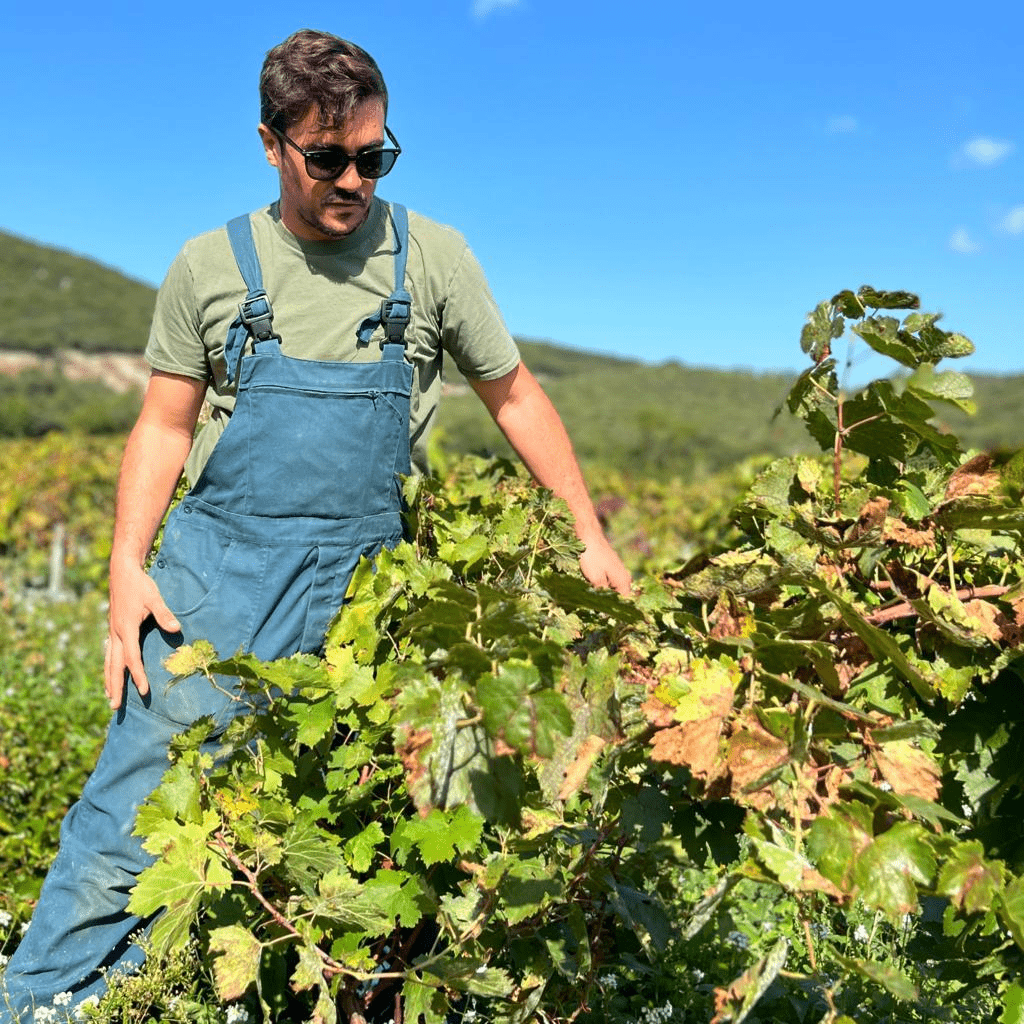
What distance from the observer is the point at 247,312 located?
2215mm

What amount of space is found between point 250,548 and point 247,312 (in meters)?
0.49

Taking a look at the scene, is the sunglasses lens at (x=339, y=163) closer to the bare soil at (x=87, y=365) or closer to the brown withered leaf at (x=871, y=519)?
the brown withered leaf at (x=871, y=519)

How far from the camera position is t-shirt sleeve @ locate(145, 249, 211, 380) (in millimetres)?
2271

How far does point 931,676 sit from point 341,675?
3.21ft

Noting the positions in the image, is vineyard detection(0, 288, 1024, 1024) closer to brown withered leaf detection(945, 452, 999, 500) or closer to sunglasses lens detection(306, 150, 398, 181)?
brown withered leaf detection(945, 452, 999, 500)

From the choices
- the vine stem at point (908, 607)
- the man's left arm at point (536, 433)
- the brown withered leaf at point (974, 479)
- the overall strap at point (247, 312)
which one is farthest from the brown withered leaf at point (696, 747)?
the overall strap at point (247, 312)

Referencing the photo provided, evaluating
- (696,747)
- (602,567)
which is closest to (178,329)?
(602,567)

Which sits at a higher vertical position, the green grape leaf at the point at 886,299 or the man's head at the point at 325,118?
the man's head at the point at 325,118

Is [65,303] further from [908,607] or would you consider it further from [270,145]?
[908,607]

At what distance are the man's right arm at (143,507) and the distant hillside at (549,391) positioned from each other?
22.2m

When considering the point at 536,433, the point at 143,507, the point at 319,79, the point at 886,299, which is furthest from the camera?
the point at 536,433

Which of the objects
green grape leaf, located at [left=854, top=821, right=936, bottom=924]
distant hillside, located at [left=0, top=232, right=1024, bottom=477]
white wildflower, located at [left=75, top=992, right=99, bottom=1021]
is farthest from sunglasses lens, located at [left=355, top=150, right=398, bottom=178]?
distant hillside, located at [left=0, top=232, right=1024, bottom=477]

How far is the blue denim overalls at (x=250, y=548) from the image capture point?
223 centimetres

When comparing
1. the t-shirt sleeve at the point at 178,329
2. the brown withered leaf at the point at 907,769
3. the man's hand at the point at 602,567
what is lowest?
the brown withered leaf at the point at 907,769
